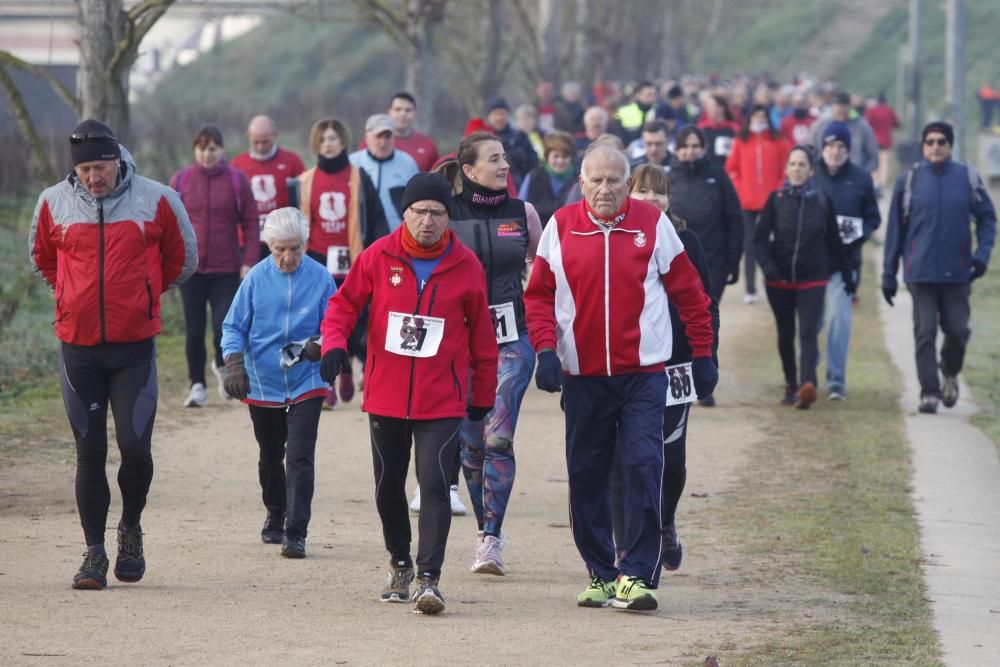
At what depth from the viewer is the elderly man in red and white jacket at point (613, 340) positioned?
750cm

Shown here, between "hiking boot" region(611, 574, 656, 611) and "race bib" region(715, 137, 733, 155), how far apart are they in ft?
40.1

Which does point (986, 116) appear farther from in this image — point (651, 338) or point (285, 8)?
point (651, 338)

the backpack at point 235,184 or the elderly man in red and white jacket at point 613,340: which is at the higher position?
the backpack at point 235,184

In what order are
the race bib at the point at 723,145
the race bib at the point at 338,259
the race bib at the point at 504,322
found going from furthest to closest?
the race bib at the point at 723,145 → the race bib at the point at 338,259 → the race bib at the point at 504,322

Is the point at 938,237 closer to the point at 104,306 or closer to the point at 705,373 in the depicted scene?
the point at 705,373

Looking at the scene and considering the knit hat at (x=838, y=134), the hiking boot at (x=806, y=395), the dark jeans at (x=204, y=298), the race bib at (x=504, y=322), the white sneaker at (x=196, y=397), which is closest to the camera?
the race bib at (x=504, y=322)

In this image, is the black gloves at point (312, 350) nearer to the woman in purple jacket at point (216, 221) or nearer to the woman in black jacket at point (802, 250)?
the woman in purple jacket at point (216, 221)

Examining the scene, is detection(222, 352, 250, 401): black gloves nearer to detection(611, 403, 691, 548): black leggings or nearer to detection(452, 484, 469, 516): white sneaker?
detection(611, 403, 691, 548): black leggings

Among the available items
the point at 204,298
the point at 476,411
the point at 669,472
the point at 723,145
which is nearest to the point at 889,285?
the point at 204,298

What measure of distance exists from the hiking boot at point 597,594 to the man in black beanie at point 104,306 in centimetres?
181

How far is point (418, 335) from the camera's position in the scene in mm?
7305

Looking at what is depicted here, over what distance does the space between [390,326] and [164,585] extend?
4.97ft

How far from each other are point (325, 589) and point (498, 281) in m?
1.55

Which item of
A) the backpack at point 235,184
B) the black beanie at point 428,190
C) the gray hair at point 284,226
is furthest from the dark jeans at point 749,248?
the black beanie at point 428,190
